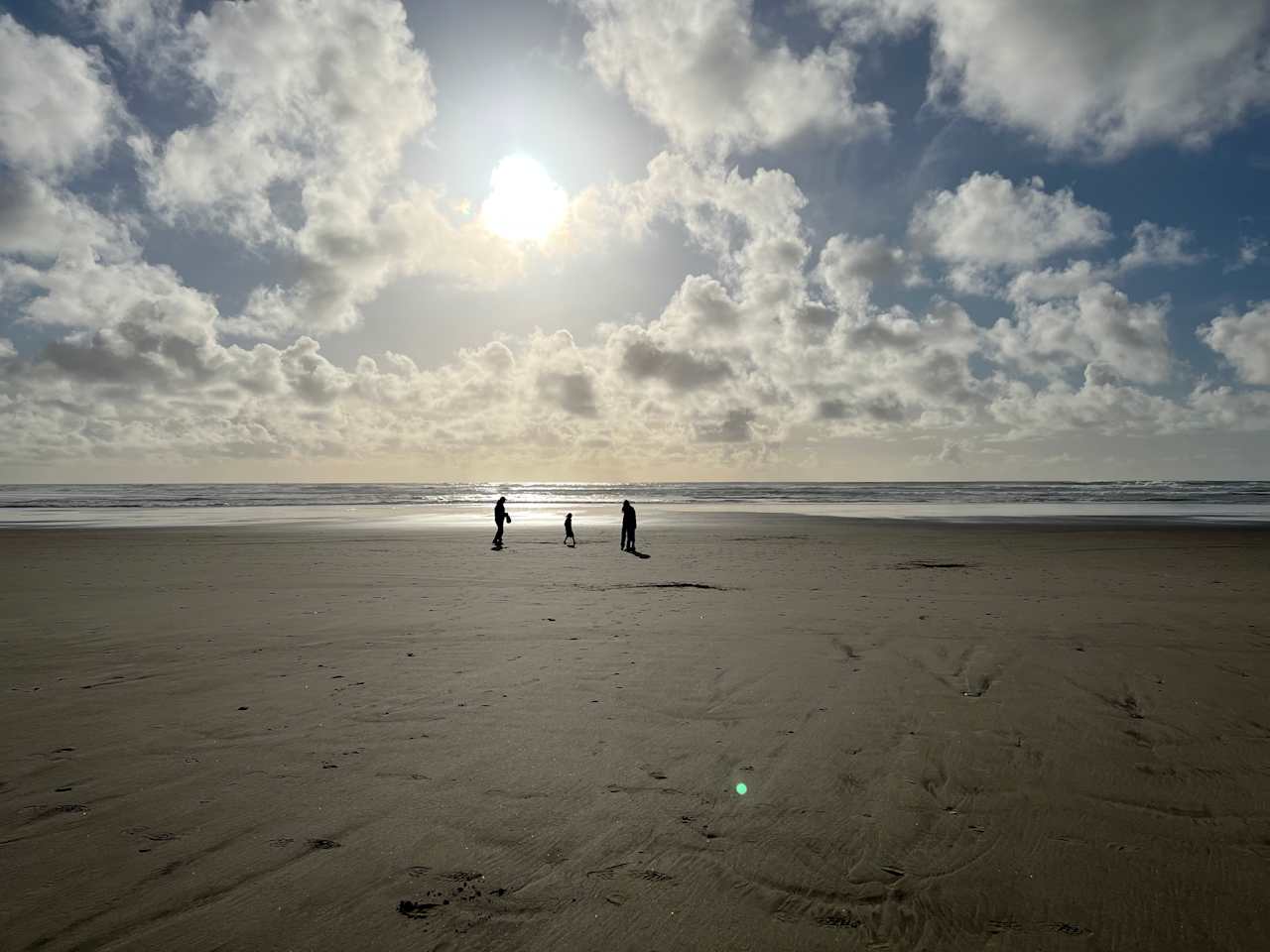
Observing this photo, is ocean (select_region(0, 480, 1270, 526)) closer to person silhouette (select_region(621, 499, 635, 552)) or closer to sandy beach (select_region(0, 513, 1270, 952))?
person silhouette (select_region(621, 499, 635, 552))

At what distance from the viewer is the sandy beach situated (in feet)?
13.0

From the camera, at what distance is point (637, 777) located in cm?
578

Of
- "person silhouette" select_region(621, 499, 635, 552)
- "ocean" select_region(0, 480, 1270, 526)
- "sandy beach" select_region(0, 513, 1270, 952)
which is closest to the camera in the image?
"sandy beach" select_region(0, 513, 1270, 952)

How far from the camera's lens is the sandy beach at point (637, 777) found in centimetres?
397

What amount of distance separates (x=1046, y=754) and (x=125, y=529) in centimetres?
4715

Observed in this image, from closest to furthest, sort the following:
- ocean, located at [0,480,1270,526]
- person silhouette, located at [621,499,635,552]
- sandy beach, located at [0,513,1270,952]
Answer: sandy beach, located at [0,513,1270,952]
person silhouette, located at [621,499,635,552]
ocean, located at [0,480,1270,526]

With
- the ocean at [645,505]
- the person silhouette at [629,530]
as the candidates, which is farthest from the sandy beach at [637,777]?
the ocean at [645,505]

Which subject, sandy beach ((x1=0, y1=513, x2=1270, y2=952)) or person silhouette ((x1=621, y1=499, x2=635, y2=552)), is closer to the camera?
sandy beach ((x1=0, y1=513, x2=1270, y2=952))

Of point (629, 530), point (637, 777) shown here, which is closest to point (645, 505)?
point (629, 530)

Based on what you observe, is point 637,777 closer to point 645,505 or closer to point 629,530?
point 629,530

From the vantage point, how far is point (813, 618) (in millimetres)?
12594

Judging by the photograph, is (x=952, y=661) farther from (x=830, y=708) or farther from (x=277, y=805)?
(x=277, y=805)

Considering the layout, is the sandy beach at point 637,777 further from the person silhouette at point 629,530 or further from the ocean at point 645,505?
the ocean at point 645,505

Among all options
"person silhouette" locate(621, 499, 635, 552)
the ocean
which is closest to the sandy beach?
"person silhouette" locate(621, 499, 635, 552)
